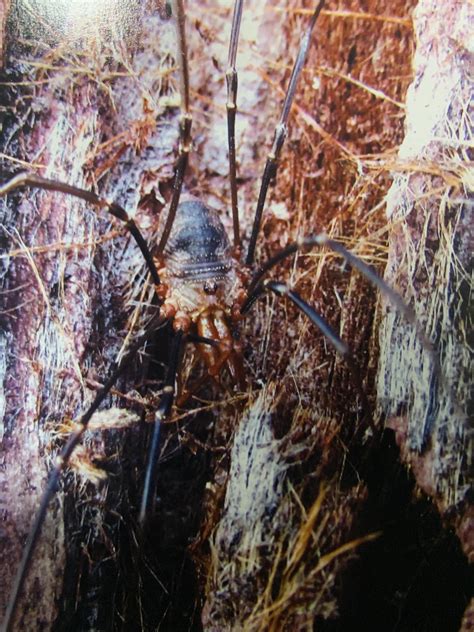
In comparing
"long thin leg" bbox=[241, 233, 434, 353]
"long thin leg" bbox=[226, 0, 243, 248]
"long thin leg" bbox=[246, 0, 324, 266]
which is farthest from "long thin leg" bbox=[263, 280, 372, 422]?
"long thin leg" bbox=[226, 0, 243, 248]

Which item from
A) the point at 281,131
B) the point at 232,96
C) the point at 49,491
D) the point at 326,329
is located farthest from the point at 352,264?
the point at 49,491

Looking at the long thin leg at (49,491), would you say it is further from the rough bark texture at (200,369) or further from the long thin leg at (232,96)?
the long thin leg at (232,96)

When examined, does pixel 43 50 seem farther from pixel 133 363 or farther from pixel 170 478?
pixel 170 478

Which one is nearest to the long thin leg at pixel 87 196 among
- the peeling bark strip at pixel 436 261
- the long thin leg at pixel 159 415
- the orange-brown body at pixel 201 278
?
the orange-brown body at pixel 201 278

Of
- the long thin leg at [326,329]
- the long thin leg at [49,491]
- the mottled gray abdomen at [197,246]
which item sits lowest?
the long thin leg at [49,491]

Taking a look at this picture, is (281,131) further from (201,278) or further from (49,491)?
(49,491)

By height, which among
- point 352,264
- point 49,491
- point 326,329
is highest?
point 352,264

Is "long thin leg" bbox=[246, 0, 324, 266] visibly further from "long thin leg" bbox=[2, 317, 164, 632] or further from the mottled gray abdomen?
"long thin leg" bbox=[2, 317, 164, 632]
